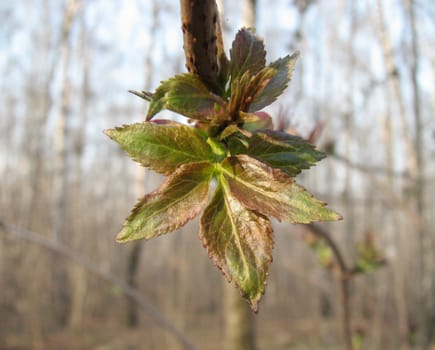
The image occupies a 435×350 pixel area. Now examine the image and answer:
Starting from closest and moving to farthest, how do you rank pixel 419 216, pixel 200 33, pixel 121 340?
pixel 200 33 → pixel 419 216 → pixel 121 340

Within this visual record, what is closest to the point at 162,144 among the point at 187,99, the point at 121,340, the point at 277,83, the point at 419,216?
the point at 187,99

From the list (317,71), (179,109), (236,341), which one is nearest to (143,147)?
(179,109)

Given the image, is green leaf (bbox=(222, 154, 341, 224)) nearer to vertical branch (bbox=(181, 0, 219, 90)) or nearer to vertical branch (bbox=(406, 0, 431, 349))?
vertical branch (bbox=(181, 0, 219, 90))

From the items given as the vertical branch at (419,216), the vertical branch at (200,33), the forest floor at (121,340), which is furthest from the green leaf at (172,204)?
the forest floor at (121,340)

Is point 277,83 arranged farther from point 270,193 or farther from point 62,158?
point 62,158

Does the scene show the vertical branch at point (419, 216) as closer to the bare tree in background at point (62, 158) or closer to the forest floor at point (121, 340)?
the forest floor at point (121, 340)

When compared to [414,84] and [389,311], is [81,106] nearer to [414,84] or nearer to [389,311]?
[389,311]

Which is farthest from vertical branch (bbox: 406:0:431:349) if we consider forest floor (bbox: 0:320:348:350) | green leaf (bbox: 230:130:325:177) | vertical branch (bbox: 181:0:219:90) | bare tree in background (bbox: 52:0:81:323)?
bare tree in background (bbox: 52:0:81:323)
